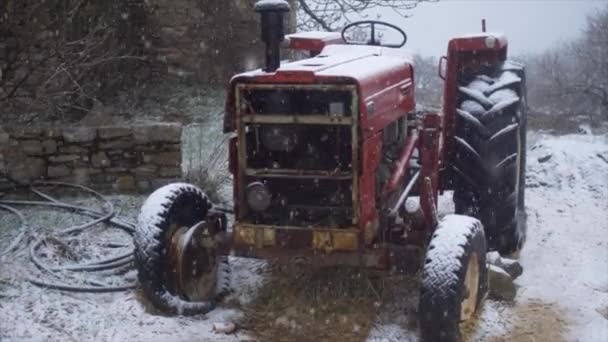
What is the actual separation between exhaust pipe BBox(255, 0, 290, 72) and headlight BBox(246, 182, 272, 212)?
26.7 inches

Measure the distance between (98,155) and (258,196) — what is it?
321cm

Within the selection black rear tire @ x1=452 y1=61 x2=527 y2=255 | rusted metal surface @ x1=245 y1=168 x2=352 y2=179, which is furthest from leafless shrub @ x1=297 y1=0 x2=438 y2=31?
rusted metal surface @ x1=245 y1=168 x2=352 y2=179

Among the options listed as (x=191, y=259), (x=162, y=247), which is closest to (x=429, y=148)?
(x=191, y=259)

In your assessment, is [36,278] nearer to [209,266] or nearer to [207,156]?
[209,266]

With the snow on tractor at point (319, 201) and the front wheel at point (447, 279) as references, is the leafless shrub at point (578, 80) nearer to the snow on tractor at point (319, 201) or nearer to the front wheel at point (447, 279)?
the snow on tractor at point (319, 201)

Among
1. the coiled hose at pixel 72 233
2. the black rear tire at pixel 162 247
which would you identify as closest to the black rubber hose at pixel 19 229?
the coiled hose at pixel 72 233

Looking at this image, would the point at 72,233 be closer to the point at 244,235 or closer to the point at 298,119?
the point at 244,235

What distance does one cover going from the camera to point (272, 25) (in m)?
4.52

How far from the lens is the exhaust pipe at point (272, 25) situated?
4.45 meters

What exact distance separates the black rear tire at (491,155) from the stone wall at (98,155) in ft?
9.16

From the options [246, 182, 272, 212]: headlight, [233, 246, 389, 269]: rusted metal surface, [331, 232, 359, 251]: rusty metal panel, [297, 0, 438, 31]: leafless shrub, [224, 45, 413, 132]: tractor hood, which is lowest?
[233, 246, 389, 269]: rusted metal surface

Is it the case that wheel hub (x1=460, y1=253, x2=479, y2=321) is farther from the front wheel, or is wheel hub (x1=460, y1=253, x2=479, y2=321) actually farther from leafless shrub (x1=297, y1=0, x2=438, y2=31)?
leafless shrub (x1=297, y1=0, x2=438, y2=31)

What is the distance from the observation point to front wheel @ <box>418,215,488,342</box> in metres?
4.13

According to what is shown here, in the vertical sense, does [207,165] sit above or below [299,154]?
below
